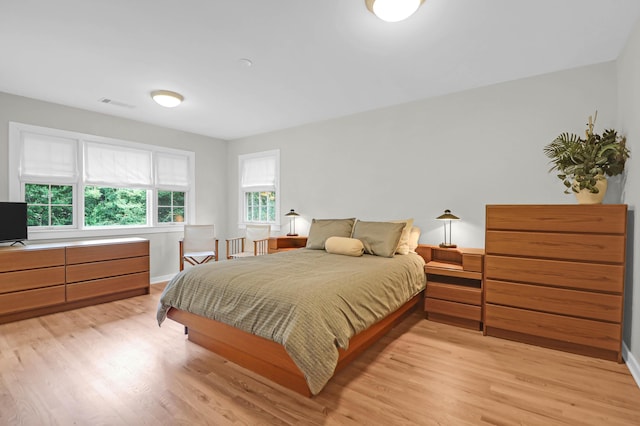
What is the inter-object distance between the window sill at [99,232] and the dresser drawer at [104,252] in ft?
2.07

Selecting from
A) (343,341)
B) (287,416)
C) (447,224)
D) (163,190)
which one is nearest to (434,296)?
(447,224)

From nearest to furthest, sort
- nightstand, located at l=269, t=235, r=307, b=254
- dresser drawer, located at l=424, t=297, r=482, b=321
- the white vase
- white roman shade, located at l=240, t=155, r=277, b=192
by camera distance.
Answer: the white vase, dresser drawer, located at l=424, t=297, r=482, b=321, nightstand, located at l=269, t=235, r=307, b=254, white roman shade, located at l=240, t=155, r=277, b=192

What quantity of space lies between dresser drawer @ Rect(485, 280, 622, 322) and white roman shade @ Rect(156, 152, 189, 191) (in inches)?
195

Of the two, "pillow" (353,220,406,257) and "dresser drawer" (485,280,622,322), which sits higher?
"pillow" (353,220,406,257)

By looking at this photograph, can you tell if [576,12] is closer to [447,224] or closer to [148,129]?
[447,224]

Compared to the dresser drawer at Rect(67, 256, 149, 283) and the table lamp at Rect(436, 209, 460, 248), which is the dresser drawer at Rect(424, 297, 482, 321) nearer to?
the table lamp at Rect(436, 209, 460, 248)

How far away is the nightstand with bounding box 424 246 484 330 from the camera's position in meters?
3.07

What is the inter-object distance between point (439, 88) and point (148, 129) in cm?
443

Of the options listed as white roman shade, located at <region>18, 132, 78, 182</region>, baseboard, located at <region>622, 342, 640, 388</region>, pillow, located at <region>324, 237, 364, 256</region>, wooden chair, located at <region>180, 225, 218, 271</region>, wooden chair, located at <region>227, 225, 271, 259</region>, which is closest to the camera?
baseboard, located at <region>622, 342, 640, 388</region>

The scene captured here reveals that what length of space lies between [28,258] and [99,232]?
111 centimetres

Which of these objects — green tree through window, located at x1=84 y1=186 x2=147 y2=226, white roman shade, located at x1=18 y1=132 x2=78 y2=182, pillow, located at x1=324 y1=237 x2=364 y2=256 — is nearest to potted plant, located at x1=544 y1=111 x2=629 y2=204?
pillow, located at x1=324 y1=237 x2=364 y2=256

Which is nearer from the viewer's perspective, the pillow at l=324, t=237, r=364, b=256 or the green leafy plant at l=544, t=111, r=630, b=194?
the green leafy plant at l=544, t=111, r=630, b=194

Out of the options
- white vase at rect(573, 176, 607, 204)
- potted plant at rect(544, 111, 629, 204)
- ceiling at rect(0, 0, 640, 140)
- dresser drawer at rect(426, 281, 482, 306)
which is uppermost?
ceiling at rect(0, 0, 640, 140)

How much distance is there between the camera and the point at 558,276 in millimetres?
2611
